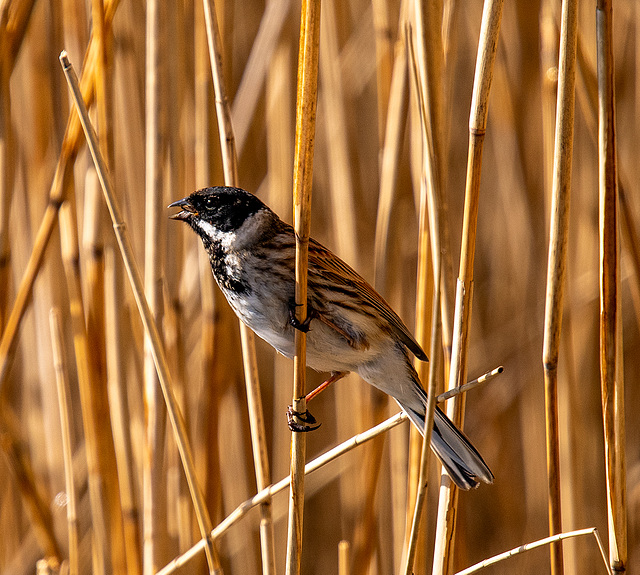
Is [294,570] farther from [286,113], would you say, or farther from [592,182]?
[592,182]

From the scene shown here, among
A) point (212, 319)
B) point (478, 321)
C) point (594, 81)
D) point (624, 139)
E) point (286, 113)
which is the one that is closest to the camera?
point (594, 81)

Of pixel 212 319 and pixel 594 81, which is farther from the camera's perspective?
pixel 212 319

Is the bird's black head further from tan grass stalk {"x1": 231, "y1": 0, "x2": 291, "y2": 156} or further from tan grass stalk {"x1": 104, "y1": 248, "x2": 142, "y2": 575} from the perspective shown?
tan grass stalk {"x1": 231, "y1": 0, "x2": 291, "y2": 156}

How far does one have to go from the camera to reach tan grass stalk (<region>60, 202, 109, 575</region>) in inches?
68.5

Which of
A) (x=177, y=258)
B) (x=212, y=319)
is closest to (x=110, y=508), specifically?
(x=212, y=319)

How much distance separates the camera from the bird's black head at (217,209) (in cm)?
169

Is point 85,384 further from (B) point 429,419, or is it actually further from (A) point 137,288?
(B) point 429,419

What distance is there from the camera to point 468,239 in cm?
126

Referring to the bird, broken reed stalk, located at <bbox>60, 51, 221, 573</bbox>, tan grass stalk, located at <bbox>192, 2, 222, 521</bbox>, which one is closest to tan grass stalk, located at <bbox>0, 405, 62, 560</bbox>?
tan grass stalk, located at <bbox>192, 2, 222, 521</bbox>

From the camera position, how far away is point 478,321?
2.76 metres

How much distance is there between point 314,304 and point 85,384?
0.59 meters

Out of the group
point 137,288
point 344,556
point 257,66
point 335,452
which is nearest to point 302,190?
point 137,288

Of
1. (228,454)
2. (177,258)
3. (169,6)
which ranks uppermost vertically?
(169,6)

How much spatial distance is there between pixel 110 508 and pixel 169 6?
1322mm
